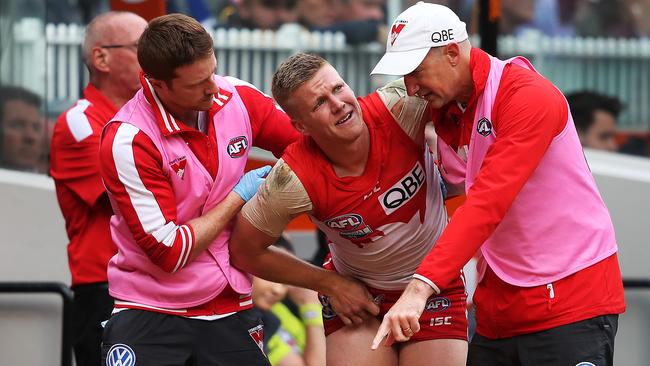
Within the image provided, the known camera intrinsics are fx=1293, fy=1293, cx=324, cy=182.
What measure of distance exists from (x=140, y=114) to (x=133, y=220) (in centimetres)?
37

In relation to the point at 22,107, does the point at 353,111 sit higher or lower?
higher

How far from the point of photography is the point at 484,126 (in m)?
4.17

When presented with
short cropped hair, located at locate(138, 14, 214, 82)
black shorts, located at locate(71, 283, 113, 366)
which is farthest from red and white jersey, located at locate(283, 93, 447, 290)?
black shorts, located at locate(71, 283, 113, 366)

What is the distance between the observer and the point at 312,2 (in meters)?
8.17

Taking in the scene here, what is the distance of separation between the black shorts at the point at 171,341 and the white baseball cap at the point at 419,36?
1.12m

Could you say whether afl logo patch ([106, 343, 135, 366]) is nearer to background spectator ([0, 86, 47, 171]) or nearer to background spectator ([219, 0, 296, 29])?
background spectator ([0, 86, 47, 171])

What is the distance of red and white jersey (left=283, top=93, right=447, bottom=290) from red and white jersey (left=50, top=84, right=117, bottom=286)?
1.13 metres

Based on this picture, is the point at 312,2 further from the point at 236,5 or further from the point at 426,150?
the point at 426,150

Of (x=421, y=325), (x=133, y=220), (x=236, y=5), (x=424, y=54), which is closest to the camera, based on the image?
(x=424, y=54)

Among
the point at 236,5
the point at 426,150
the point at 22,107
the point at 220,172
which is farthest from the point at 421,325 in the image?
the point at 236,5

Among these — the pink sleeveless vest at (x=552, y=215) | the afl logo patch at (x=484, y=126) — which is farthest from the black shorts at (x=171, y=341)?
the afl logo patch at (x=484, y=126)

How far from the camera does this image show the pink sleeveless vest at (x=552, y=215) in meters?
4.14

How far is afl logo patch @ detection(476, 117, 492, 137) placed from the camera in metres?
4.15

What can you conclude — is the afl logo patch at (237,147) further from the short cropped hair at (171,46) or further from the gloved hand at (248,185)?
the short cropped hair at (171,46)
